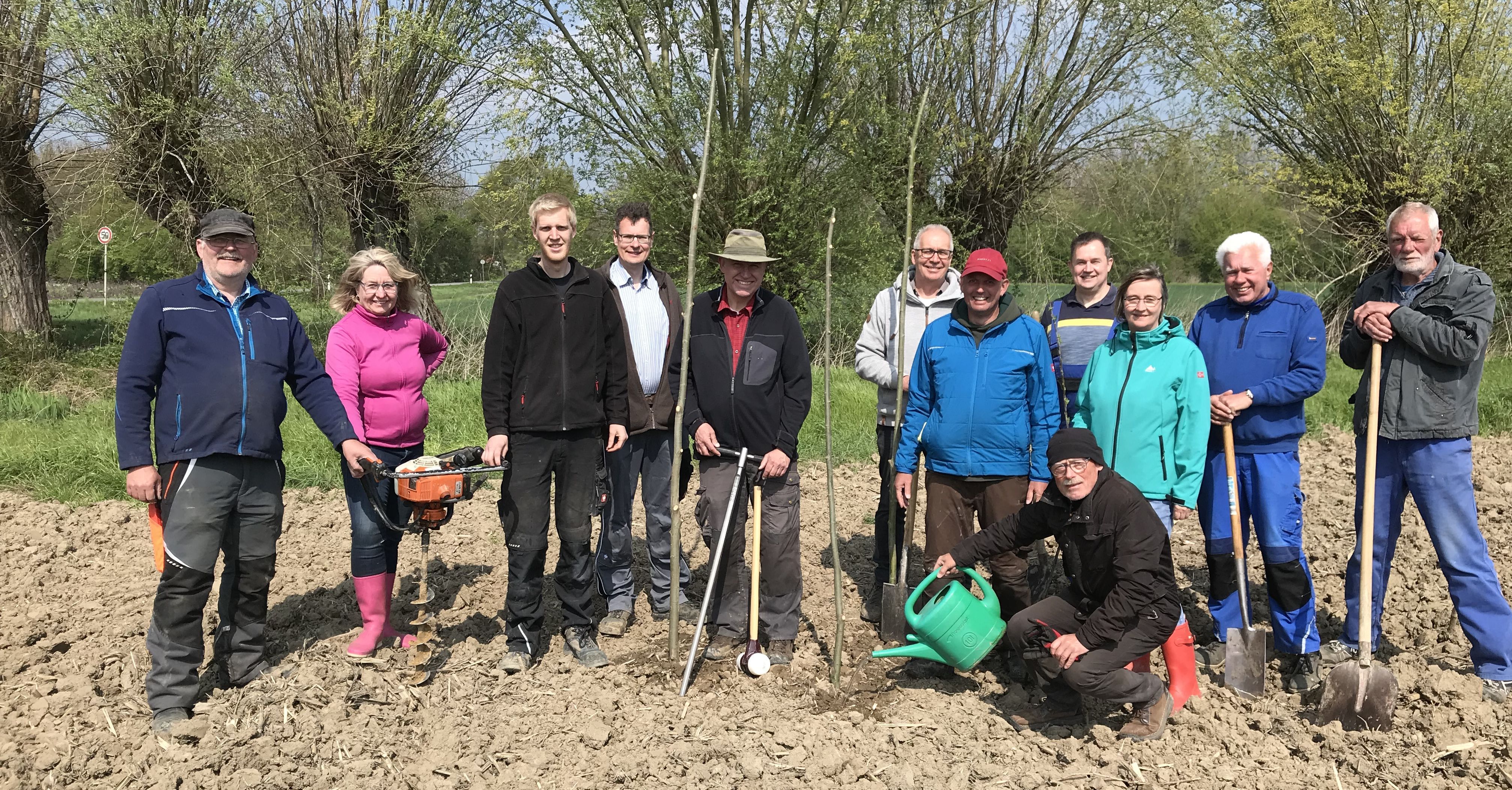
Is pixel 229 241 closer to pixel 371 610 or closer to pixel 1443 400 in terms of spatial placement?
pixel 371 610

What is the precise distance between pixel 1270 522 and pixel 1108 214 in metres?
18.3

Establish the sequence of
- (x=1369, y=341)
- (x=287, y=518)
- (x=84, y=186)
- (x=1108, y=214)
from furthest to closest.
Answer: (x=1108, y=214)
(x=84, y=186)
(x=287, y=518)
(x=1369, y=341)

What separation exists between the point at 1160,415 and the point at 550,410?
268cm

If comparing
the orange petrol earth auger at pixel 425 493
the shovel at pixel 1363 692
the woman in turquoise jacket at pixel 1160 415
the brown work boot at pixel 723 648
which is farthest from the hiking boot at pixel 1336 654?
the orange petrol earth auger at pixel 425 493

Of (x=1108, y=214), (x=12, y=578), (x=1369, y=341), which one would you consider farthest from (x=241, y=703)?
(x=1108, y=214)

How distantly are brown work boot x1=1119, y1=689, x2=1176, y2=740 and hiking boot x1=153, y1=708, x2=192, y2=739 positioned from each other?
3.80 meters

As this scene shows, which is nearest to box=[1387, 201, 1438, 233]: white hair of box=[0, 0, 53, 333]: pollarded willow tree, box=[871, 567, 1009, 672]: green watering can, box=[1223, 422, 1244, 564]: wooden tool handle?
box=[1223, 422, 1244, 564]: wooden tool handle

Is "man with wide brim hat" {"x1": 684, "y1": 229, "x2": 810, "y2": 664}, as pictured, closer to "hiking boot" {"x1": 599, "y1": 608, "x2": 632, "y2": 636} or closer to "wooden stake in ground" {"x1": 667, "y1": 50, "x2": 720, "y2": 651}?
"wooden stake in ground" {"x1": 667, "y1": 50, "x2": 720, "y2": 651}

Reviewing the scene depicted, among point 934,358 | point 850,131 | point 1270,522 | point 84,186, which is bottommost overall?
point 1270,522

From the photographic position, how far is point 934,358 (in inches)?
167

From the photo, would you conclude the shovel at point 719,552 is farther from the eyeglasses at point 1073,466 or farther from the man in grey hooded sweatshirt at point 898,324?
the eyeglasses at point 1073,466

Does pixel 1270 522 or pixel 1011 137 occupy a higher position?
pixel 1011 137

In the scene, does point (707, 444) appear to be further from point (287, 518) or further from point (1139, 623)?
point (287, 518)

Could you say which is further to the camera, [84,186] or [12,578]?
[84,186]
